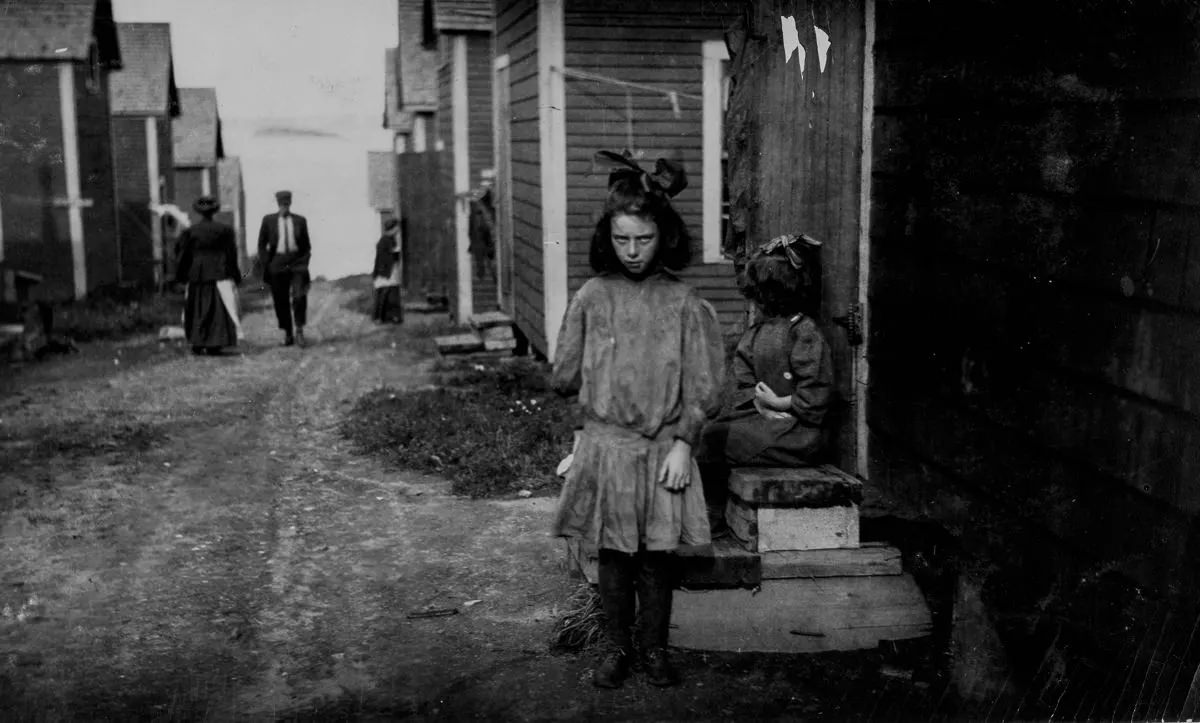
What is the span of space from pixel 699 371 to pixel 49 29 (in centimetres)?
1837

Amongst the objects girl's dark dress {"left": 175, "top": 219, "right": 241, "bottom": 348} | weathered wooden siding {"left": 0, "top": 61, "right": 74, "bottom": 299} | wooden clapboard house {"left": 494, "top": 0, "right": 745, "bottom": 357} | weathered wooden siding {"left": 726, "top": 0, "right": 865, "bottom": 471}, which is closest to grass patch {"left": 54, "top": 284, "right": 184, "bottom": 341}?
weathered wooden siding {"left": 0, "top": 61, "right": 74, "bottom": 299}

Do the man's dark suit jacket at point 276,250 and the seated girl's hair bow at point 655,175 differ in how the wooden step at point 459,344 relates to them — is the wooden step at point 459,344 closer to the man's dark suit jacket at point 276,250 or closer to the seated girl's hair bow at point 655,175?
the man's dark suit jacket at point 276,250

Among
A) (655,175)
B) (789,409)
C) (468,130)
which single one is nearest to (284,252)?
(468,130)

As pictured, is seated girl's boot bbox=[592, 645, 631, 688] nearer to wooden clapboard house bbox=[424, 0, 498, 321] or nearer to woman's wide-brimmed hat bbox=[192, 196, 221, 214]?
woman's wide-brimmed hat bbox=[192, 196, 221, 214]

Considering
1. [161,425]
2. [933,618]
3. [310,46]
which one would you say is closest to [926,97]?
[933,618]

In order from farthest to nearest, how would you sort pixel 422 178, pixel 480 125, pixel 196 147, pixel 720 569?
pixel 196 147
pixel 422 178
pixel 480 125
pixel 720 569

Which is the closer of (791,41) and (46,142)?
(791,41)

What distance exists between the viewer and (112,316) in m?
17.4

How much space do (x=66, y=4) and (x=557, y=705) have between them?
61.8ft

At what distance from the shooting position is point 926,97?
4824 mm

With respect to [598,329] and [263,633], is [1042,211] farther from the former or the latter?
[263,633]

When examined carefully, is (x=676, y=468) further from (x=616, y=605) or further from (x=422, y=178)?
(x=422, y=178)

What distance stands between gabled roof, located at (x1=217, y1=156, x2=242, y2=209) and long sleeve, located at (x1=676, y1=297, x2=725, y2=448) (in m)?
34.7

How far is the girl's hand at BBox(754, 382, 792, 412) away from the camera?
15.3 feet
